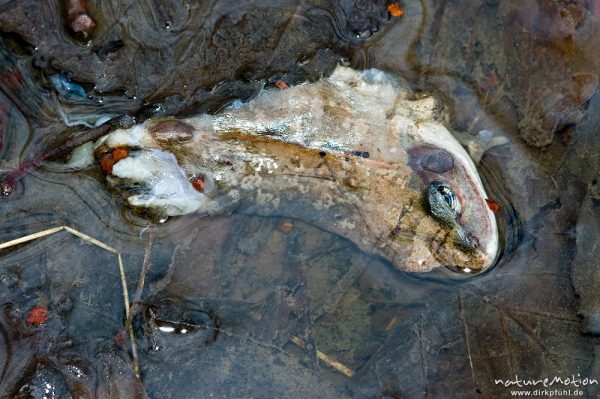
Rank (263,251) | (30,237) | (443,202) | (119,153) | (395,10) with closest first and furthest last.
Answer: (443,202) < (119,153) < (30,237) < (263,251) < (395,10)

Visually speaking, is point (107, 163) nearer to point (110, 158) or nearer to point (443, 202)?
point (110, 158)

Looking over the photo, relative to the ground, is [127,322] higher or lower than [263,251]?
lower

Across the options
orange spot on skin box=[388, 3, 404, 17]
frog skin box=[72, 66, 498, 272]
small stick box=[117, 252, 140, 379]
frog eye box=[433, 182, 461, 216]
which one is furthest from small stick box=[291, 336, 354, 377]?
orange spot on skin box=[388, 3, 404, 17]

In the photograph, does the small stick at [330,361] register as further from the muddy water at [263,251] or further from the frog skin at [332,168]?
the frog skin at [332,168]

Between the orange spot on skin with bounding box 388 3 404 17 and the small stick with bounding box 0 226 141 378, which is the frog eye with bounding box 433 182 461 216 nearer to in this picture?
the orange spot on skin with bounding box 388 3 404 17

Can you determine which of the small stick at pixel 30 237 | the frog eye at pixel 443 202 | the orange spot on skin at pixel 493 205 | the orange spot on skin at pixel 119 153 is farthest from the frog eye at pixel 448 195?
the small stick at pixel 30 237

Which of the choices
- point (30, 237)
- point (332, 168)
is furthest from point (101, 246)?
point (332, 168)
